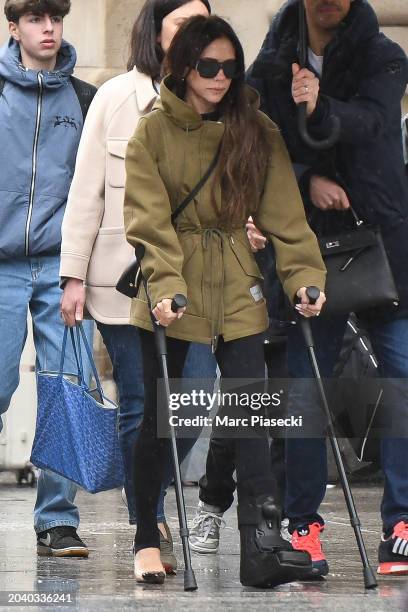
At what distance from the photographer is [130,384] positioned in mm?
6418

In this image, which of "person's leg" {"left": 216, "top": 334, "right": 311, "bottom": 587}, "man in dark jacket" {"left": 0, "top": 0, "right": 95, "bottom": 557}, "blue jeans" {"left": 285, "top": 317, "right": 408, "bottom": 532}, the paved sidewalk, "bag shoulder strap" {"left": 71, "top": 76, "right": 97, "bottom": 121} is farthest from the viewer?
"bag shoulder strap" {"left": 71, "top": 76, "right": 97, "bottom": 121}

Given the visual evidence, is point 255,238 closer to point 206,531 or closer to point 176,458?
point 176,458

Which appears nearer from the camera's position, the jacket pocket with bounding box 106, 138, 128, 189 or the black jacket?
the black jacket

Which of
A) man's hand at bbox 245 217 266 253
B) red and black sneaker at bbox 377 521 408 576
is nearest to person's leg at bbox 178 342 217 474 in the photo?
man's hand at bbox 245 217 266 253

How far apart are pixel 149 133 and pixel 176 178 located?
172 millimetres

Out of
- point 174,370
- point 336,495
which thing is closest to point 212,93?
point 174,370

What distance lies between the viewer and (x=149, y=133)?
577cm

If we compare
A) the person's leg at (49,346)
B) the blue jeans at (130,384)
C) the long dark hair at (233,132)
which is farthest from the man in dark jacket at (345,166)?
the person's leg at (49,346)

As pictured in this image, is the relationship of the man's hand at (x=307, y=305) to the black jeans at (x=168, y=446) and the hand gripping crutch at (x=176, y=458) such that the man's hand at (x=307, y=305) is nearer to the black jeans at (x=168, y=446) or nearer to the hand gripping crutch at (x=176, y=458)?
the black jeans at (x=168, y=446)

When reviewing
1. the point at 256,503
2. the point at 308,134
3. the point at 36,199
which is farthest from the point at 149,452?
the point at 36,199

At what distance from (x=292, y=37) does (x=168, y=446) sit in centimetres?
150

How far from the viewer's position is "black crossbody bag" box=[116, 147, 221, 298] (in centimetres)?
577

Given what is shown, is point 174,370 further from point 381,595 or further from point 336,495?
point 336,495

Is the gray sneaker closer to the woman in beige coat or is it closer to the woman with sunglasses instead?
the woman in beige coat
